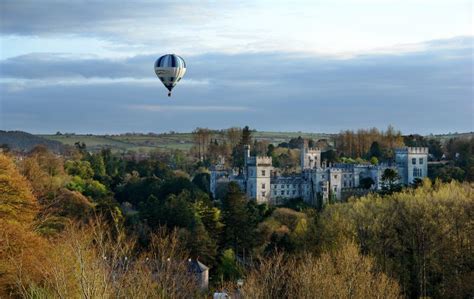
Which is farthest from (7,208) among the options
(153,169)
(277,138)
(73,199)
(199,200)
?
(277,138)

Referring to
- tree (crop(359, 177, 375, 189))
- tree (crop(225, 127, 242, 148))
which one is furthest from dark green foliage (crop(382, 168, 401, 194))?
tree (crop(225, 127, 242, 148))

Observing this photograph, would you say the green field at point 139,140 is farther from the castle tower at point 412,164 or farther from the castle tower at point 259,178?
the castle tower at point 412,164

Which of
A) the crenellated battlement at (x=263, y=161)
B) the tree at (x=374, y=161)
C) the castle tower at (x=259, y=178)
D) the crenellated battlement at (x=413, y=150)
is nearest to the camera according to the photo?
the castle tower at (x=259, y=178)

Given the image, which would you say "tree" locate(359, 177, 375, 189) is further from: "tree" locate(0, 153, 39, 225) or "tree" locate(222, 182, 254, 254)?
"tree" locate(0, 153, 39, 225)

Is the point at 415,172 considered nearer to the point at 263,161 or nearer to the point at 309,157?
the point at 309,157

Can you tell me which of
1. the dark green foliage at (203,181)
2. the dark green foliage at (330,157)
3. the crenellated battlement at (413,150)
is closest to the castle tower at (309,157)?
the dark green foliage at (330,157)
